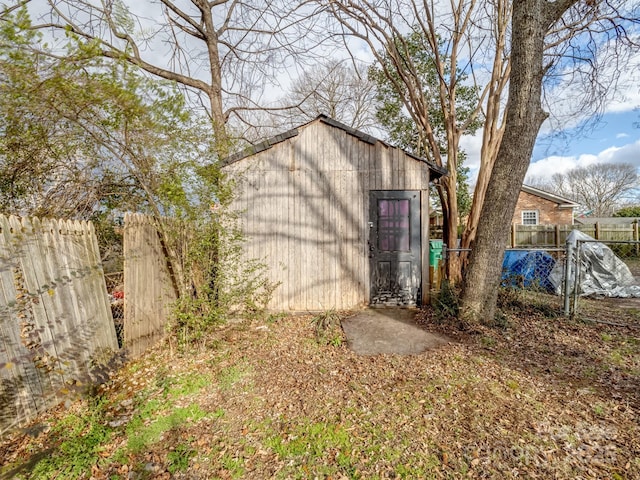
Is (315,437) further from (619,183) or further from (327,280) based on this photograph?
(619,183)

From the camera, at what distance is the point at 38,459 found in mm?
2260

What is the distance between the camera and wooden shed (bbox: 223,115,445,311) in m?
5.95

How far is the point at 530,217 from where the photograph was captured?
20.2 m

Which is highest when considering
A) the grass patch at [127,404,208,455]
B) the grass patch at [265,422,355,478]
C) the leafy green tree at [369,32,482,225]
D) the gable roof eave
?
the leafy green tree at [369,32,482,225]

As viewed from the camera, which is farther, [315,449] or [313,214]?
[313,214]

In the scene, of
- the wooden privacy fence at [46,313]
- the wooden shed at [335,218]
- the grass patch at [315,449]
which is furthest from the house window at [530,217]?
the wooden privacy fence at [46,313]

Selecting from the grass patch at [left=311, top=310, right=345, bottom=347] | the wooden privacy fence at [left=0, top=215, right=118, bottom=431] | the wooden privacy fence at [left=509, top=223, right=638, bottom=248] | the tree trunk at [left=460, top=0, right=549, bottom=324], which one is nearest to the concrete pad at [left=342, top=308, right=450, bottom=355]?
the grass patch at [left=311, top=310, right=345, bottom=347]

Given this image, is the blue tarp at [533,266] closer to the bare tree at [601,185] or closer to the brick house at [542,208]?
the brick house at [542,208]

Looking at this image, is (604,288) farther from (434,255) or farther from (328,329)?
(328,329)

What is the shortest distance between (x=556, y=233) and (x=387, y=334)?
47.8 feet

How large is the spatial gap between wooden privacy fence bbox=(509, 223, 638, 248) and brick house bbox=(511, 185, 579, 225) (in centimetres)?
461

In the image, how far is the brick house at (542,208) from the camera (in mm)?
19650

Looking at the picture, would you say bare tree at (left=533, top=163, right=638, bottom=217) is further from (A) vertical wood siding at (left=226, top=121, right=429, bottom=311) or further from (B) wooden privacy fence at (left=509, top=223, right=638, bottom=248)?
(A) vertical wood siding at (left=226, top=121, right=429, bottom=311)

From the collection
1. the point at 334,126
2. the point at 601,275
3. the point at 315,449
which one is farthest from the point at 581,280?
the point at 315,449
